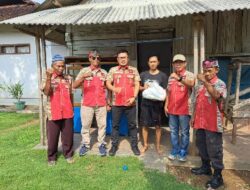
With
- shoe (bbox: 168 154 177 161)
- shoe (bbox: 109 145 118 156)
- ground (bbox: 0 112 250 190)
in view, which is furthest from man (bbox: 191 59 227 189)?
shoe (bbox: 109 145 118 156)

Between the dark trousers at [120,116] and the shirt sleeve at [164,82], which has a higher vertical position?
the shirt sleeve at [164,82]

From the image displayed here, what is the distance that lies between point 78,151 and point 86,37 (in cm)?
337

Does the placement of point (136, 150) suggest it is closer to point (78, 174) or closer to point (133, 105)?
point (133, 105)

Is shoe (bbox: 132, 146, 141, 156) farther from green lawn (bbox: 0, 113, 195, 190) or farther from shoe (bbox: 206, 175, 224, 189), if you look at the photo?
shoe (bbox: 206, 175, 224, 189)

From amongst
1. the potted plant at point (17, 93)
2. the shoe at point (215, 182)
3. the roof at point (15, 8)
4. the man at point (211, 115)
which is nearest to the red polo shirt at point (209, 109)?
the man at point (211, 115)

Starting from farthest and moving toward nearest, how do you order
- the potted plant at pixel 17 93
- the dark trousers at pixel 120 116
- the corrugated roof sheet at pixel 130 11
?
the potted plant at pixel 17 93 < the dark trousers at pixel 120 116 < the corrugated roof sheet at pixel 130 11

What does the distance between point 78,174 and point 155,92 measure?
6.19ft

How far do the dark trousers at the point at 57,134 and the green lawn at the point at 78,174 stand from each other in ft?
0.73

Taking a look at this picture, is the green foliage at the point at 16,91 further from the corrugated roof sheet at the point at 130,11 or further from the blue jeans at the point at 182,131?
the blue jeans at the point at 182,131

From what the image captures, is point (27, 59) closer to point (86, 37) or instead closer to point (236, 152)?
point (86, 37)

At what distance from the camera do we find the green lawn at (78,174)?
445 centimetres

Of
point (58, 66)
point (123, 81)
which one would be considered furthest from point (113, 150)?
point (58, 66)

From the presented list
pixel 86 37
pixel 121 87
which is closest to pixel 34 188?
pixel 121 87

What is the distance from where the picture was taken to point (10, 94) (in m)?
12.2
